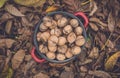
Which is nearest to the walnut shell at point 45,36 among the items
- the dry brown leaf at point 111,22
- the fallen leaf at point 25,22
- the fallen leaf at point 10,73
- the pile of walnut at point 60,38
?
the pile of walnut at point 60,38

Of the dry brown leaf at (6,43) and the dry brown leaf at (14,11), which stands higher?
the dry brown leaf at (14,11)

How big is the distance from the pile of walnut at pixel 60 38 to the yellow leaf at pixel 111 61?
0.18m

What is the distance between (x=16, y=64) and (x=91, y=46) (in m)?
0.42

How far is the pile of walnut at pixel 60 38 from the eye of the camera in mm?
1559

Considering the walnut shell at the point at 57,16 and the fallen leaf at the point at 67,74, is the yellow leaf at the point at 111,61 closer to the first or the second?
the fallen leaf at the point at 67,74

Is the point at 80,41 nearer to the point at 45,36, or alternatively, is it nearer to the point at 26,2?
the point at 45,36

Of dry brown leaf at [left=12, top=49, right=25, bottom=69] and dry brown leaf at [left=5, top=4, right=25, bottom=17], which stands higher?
dry brown leaf at [left=5, top=4, right=25, bottom=17]

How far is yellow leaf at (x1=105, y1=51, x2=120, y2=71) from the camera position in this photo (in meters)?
1.61

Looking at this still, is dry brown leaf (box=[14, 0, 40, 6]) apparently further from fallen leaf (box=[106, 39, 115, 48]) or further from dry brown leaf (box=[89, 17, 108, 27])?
fallen leaf (box=[106, 39, 115, 48])

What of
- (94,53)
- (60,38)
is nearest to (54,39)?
(60,38)

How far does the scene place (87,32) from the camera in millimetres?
1680

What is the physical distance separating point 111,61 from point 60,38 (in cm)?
31

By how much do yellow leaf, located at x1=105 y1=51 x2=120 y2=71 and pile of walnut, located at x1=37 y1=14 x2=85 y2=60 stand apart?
18 centimetres

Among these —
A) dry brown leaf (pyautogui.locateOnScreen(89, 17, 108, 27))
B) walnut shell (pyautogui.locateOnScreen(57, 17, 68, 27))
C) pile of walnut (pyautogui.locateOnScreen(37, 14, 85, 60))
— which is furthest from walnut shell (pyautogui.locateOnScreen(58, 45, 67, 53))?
dry brown leaf (pyautogui.locateOnScreen(89, 17, 108, 27))
